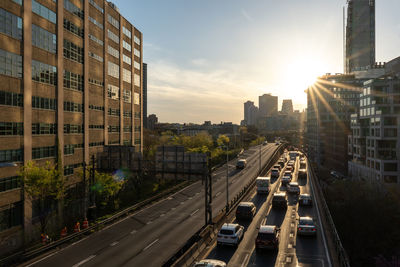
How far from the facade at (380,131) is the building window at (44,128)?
6813 centimetres

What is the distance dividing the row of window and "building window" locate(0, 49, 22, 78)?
29.4 ft

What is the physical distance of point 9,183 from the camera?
108 ft

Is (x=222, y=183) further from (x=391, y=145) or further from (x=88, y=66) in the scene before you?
(x=391, y=145)

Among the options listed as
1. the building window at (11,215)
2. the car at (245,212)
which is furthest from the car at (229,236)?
the building window at (11,215)

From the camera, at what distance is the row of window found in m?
37.1

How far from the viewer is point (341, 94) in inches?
5335

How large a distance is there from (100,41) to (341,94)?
374 feet

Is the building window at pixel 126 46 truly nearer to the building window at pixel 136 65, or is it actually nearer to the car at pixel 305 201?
the building window at pixel 136 65

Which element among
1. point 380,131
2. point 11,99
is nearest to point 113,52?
point 11,99

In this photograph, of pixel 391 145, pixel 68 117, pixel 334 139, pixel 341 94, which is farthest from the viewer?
pixel 341 94

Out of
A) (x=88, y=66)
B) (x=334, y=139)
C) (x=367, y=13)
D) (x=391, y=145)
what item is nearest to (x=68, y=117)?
(x=88, y=66)

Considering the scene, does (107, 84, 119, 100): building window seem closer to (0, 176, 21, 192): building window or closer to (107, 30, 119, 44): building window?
(107, 30, 119, 44): building window

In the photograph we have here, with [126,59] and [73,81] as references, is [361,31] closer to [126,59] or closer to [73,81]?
[126,59]

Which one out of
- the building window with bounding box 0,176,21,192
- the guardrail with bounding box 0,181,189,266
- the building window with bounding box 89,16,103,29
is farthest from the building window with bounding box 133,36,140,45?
the building window with bounding box 0,176,21,192
